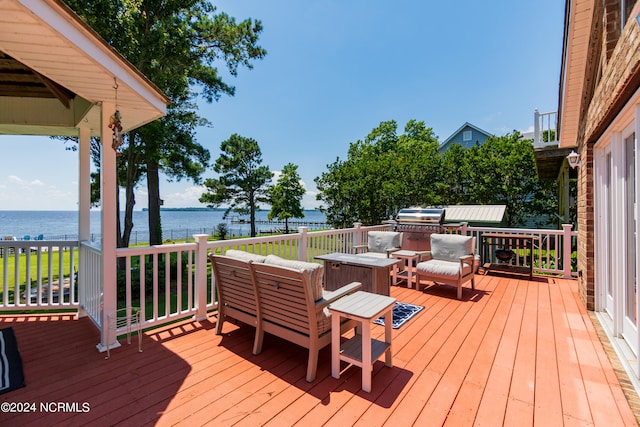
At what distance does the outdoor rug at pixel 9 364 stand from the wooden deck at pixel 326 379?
0.08m

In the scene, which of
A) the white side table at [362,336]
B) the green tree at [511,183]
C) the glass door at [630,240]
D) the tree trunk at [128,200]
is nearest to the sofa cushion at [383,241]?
the white side table at [362,336]

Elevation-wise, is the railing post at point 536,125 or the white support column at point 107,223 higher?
the railing post at point 536,125

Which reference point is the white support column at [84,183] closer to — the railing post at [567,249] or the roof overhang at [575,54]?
the roof overhang at [575,54]

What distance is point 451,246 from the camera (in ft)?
17.7

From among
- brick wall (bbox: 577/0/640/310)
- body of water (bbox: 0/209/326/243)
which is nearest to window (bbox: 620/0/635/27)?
brick wall (bbox: 577/0/640/310)

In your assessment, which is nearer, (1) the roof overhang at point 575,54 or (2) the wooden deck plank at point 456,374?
(2) the wooden deck plank at point 456,374

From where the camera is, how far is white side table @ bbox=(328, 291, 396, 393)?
2303 mm

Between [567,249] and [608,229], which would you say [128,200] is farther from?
[567,249]

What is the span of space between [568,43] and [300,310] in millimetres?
5340

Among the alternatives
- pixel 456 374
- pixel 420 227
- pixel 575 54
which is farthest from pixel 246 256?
pixel 575 54

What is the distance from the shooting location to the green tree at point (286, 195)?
23828 mm

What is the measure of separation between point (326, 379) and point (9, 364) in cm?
311

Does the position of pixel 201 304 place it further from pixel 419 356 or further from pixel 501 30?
pixel 501 30

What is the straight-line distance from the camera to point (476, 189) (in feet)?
37.3
